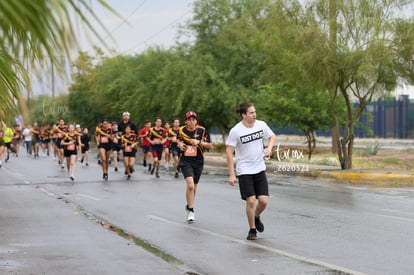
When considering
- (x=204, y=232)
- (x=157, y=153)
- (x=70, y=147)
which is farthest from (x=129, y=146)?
(x=204, y=232)

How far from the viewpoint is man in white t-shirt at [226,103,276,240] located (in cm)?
1025

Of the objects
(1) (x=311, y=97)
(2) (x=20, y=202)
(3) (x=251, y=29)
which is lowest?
(2) (x=20, y=202)

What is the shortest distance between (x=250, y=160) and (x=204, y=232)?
56.0 inches

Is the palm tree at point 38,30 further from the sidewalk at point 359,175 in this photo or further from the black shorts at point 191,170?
the sidewalk at point 359,175

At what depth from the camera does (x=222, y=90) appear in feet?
125

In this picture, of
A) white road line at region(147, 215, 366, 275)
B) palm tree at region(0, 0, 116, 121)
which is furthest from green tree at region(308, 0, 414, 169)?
palm tree at region(0, 0, 116, 121)

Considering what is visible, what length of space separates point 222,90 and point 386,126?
17.1 metres

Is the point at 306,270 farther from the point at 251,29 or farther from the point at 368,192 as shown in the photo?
the point at 251,29

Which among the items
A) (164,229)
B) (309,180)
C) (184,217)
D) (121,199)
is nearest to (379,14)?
(309,180)

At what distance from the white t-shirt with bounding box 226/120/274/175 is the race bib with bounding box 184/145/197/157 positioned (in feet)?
9.42

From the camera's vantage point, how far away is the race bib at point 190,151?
43.4 ft

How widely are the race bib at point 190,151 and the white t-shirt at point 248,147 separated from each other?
9.42 ft

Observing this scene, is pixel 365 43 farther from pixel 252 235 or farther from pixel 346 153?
pixel 252 235

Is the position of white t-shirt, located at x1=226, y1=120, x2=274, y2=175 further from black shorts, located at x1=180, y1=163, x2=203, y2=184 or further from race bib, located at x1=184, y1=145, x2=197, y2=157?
race bib, located at x1=184, y1=145, x2=197, y2=157
